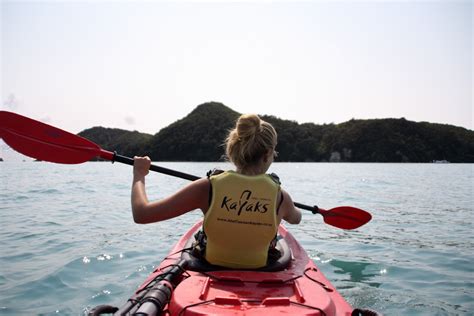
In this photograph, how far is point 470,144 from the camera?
88938 millimetres

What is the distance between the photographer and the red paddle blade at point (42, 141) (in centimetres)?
438

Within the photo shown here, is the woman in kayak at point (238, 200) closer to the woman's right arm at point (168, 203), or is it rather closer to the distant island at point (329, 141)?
the woman's right arm at point (168, 203)

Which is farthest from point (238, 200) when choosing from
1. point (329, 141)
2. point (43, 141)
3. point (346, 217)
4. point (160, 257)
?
point (329, 141)

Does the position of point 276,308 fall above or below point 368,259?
above

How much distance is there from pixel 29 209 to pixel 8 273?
6.51m

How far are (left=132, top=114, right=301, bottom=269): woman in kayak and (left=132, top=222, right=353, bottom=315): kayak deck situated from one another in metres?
0.18

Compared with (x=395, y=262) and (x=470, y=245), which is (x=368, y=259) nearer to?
(x=395, y=262)

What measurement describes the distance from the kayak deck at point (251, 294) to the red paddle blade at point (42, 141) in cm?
204

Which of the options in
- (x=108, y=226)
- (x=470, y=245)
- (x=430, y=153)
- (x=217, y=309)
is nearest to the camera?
(x=217, y=309)

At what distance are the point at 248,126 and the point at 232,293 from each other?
3.59ft

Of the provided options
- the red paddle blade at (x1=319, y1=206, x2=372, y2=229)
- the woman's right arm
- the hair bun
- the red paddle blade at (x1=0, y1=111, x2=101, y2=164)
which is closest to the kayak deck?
the woman's right arm

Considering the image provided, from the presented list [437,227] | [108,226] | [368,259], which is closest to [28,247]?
[108,226]

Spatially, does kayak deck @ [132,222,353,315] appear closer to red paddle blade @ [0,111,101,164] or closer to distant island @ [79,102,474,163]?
red paddle blade @ [0,111,101,164]

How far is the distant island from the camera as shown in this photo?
88.8 metres
